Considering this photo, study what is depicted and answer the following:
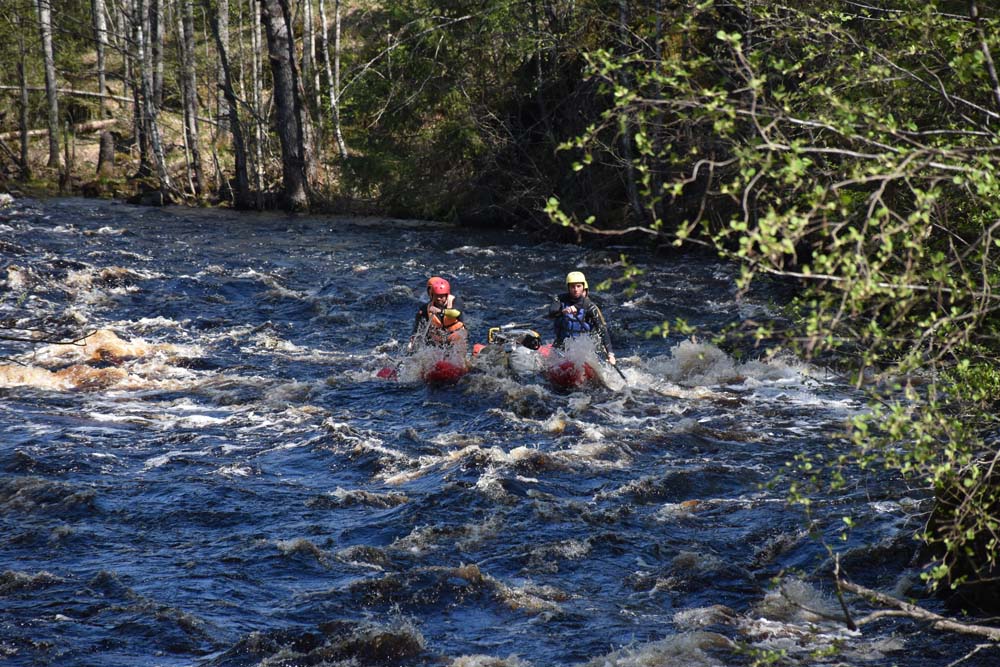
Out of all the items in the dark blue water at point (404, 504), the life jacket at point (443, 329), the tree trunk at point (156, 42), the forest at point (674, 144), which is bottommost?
the dark blue water at point (404, 504)

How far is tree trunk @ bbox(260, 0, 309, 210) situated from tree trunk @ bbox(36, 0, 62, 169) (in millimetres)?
6900

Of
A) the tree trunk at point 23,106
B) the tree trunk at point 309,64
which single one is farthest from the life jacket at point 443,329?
the tree trunk at point 23,106

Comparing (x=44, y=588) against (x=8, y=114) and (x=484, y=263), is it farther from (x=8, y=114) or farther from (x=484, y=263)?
Result: (x=8, y=114)

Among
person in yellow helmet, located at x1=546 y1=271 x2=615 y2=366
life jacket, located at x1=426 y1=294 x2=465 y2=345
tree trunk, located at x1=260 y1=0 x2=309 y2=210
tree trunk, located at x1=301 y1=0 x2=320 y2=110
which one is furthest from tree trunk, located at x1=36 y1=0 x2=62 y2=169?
person in yellow helmet, located at x1=546 y1=271 x2=615 y2=366

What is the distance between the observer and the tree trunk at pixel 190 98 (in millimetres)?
31203

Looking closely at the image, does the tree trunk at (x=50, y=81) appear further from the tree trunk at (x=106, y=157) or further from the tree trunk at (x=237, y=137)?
the tree trunk at (x=237, y=137)

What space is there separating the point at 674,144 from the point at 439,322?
8731 millimetres

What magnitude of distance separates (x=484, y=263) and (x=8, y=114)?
24.4 m

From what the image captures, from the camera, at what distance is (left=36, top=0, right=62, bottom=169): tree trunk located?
32.1 metres

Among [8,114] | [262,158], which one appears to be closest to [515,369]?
[262,158]

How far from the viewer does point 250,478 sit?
971 cm

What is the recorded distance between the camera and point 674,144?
20.3 metres

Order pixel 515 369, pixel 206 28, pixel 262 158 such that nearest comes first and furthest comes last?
pixel 515 369 < pixel 262 158 < pixel 206 28

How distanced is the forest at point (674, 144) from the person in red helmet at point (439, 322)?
8.11 ft
